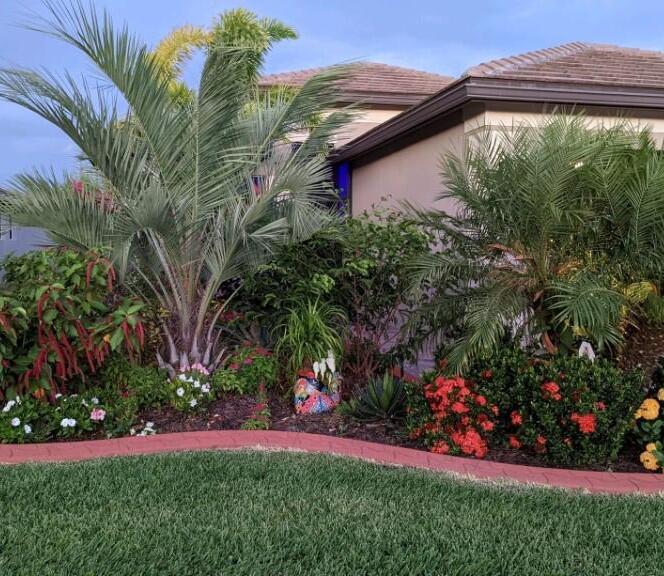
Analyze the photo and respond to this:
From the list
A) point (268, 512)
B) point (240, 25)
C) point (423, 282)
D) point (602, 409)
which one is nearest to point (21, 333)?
point (268, 512)

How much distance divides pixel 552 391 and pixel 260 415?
2.50 m

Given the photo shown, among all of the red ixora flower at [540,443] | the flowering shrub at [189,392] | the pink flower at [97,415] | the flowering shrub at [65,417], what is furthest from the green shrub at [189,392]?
the red ixora flower at [540,443]

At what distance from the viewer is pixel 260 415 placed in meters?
6.12

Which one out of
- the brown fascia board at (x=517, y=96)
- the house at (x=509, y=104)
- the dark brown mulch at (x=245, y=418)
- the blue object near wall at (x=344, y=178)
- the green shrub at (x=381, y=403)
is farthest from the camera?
the blue object near wall at (x=344, y=178)

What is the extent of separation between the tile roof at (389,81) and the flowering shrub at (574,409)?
9087 mm

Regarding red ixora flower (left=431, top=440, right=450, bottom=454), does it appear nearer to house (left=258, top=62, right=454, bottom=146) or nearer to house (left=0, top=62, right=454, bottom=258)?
house (left=0, top=62, right=454, bottom=258)

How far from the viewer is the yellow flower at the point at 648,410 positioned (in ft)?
17.1

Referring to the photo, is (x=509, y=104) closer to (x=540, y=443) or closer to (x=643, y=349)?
(x=643, y=349)

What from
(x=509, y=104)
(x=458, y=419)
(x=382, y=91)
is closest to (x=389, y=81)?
(x=382, y=91)

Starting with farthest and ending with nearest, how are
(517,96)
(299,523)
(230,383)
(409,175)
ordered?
(409,175) < (517,96) < (230,383) < (299,523)

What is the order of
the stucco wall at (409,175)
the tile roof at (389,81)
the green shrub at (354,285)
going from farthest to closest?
the tile roof at (389,81) < the stucco wall at (409,175) < the green shrub at (354,285)

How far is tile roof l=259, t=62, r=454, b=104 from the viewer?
48.0 feet

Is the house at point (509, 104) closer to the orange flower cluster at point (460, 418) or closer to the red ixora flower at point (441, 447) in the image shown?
the orange flower cluster at point (460, 418)

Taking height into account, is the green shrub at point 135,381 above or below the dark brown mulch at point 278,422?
above
